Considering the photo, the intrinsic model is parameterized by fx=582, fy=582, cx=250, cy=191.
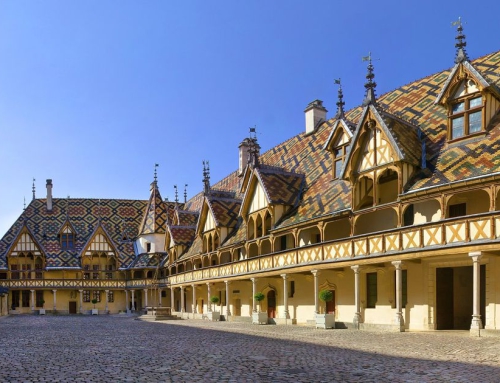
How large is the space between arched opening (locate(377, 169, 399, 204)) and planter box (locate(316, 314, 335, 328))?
5226 mm

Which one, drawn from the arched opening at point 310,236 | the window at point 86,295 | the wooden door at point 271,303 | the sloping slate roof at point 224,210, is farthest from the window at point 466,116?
the window at point 86,295

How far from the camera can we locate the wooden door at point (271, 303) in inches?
1323

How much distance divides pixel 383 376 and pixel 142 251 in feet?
177

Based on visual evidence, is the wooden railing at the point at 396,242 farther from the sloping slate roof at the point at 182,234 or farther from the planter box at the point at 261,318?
the sloping slate roof at the point at 182,234

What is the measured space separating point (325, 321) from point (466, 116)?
9808 millimetres

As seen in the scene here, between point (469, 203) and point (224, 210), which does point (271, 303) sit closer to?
point (224, 210)

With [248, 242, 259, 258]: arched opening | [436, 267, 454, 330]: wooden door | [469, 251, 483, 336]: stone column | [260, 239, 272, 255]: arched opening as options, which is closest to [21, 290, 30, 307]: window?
[248, 242, 259, 258]: arched opening

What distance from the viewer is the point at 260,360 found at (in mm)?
12531

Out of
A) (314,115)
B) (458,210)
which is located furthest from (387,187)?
(314,115)

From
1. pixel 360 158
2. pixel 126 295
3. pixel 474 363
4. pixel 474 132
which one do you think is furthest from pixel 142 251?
pixel 474 363

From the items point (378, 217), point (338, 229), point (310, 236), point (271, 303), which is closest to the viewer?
point (378, 217)

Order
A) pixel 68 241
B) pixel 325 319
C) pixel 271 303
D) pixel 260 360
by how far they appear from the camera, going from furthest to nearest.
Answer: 1. pixel 68 241
2. pixel 271 303
3. pixel 325 319
4. pixel 260 360

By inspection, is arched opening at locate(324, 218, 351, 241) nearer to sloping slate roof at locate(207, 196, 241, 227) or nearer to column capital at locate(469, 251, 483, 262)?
column capital at locate(469, 251, 483, 262)

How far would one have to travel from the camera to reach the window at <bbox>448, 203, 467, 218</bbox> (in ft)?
66.6
